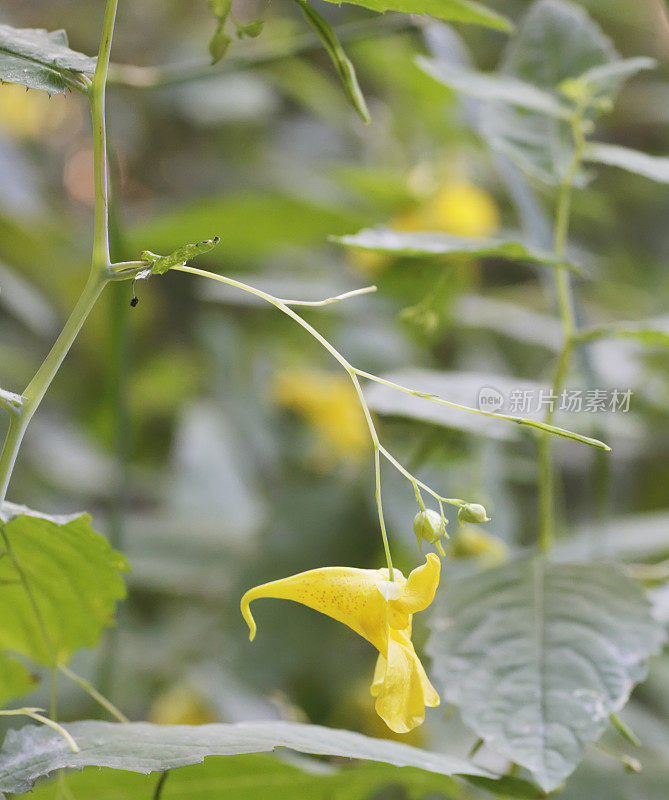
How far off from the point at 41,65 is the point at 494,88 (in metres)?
0.26

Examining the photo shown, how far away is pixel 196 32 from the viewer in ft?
4.71

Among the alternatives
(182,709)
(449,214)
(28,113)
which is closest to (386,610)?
(182,709)

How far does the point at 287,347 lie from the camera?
118cm

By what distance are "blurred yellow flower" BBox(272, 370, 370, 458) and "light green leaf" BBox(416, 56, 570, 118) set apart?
1.82 ft

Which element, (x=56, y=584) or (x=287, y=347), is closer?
(x=56, y=584)

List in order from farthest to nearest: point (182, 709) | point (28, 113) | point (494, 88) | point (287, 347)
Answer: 1. point (28, 113)
2. point (287, 347)
3. point (182, 709)
4. point (494, 88)

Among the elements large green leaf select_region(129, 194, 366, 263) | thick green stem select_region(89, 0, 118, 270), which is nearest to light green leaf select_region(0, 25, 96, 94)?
thick green stem select_region(89, 0, 118, 270)

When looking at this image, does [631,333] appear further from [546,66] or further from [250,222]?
[250,222]

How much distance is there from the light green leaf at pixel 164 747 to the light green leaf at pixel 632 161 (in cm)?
29

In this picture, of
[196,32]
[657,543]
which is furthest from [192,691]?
[196,32]

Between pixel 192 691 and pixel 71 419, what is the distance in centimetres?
54

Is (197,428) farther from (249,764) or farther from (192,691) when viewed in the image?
(249,764)

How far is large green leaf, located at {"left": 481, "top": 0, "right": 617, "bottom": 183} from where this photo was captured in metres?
0.49

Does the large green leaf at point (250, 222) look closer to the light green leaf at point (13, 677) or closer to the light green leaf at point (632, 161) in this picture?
the light green leaf at point (632, 161)
